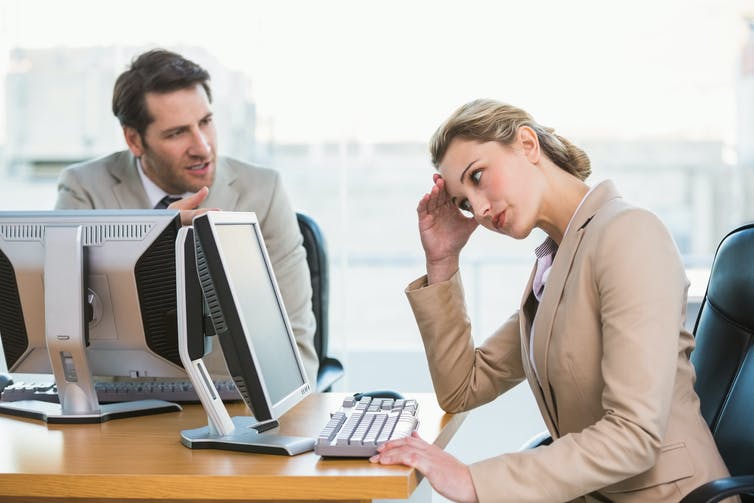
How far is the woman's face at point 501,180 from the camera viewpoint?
6.02 feet

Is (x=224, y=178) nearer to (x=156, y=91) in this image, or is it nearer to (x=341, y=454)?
(x=156, y=91)

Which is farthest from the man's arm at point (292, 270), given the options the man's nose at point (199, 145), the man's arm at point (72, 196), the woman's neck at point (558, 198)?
the woman's neck at point (558, 198)

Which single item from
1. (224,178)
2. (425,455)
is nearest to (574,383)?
(425,455)

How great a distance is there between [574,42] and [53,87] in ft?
8.57

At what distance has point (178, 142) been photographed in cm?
294

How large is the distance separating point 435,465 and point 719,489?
47 centimetres

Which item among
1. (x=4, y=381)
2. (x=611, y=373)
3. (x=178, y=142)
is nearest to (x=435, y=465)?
(x=611, y=373)

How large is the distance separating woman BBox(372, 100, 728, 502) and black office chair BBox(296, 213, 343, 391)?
0.87 meters

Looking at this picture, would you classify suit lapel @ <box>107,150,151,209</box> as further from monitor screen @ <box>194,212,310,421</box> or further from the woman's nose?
the woman's nose

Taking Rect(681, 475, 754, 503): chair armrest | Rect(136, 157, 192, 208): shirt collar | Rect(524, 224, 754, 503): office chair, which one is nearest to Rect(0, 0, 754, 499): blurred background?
Rect(136, 157, 192, 208): shirt collar

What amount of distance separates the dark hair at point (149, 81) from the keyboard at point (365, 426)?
1.41 meters

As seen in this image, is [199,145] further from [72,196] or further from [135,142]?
[72,196]

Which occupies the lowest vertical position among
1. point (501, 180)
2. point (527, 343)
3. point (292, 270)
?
point (292, 270)

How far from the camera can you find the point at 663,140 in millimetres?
4430
